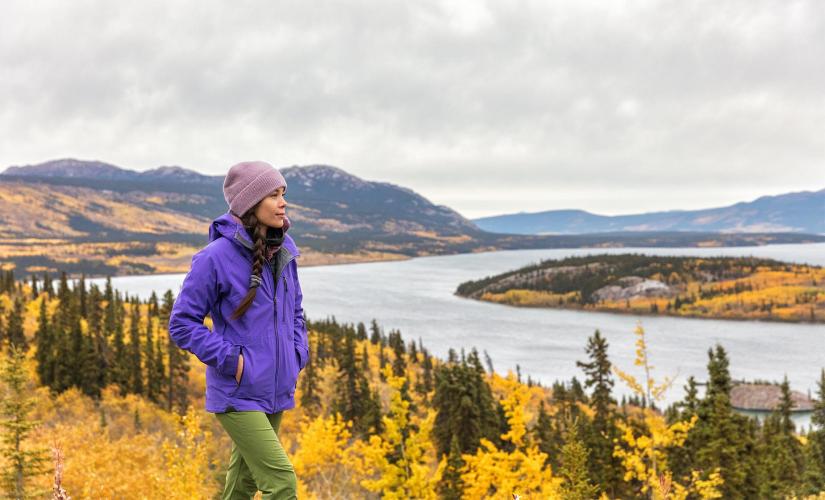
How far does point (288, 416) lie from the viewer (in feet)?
160

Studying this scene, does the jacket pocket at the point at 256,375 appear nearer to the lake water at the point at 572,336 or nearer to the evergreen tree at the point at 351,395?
the evergreen tree at the point at 351,395

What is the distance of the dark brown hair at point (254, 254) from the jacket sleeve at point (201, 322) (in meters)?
0.20

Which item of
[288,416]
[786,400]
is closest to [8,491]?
[288,416]

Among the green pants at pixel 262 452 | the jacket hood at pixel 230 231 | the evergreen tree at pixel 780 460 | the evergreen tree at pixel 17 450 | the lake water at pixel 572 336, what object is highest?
the jacket hood at pixel 230 231

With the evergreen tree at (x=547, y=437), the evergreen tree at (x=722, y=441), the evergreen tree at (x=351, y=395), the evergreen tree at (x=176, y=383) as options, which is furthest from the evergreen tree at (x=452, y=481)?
the evergreen tree at (x=176, y=383)

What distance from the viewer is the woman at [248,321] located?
3.47 metres

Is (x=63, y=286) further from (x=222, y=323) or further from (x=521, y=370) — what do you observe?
(x=521, y=370)

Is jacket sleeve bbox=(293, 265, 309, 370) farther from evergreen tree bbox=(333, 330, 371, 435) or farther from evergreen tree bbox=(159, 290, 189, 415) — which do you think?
A: evergreen tree bbox=(333, 330, 371, 435)

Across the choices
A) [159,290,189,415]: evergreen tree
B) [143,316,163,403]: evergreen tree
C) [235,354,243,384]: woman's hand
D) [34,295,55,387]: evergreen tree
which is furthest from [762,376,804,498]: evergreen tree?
[34,295,55,387]: evergreen tree

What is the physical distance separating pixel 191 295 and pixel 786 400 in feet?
218

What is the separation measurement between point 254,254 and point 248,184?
1.57ft

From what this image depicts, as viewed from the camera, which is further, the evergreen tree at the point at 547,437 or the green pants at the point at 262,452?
the evergreen tree at the point at 547,437

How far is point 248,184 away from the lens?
3.76m

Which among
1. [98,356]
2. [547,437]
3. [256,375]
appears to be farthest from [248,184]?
[98,356]
